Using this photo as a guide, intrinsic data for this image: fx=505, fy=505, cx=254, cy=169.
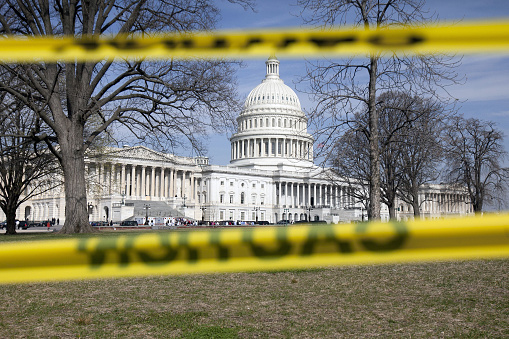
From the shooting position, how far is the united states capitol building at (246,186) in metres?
94.9

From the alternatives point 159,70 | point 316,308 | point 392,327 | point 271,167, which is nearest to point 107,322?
point 316,308

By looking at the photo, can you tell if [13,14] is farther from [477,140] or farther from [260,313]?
[477,140]

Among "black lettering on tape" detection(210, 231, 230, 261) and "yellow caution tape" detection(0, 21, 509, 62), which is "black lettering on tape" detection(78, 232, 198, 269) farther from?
"yellow caution tape" detection(0, 21, 509, 62)

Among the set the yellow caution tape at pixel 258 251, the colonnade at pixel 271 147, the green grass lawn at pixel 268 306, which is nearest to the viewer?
the yellow caution tape at pixel 258 251

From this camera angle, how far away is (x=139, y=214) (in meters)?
90.4

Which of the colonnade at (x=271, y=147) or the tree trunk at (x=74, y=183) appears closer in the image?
the tree trunk at (x=74, y=183)

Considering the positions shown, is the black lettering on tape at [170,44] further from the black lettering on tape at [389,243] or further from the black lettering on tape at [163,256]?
the black lettering on tape at [389,243]

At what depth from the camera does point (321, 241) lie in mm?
1392

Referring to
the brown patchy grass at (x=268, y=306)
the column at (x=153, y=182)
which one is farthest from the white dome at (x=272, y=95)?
the brown patchy grass at (x=268, y=306)

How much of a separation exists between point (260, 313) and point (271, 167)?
384 ft

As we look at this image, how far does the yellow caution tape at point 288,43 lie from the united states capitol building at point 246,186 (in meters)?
89.3

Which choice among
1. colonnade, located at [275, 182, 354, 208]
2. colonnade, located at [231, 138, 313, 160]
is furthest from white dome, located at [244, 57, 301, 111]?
colonnade, located at [275, 182, 354, 208]

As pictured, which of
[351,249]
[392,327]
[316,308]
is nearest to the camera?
[351,249]

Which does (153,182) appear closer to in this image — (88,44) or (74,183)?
(74,183)
